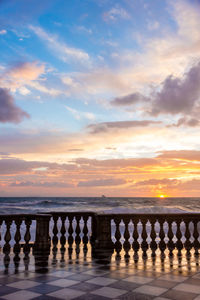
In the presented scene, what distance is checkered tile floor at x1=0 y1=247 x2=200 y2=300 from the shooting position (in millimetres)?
4191

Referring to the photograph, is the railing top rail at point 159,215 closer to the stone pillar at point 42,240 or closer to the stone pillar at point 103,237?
the stone pillar at point 103,237

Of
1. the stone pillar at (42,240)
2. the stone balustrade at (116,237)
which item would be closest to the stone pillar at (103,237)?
the stone balustrade at (116,237)

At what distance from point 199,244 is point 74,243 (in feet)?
12.9

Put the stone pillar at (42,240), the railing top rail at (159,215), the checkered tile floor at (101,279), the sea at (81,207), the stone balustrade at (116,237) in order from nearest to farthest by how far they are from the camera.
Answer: the checkered tile floor at (101,279) < the stone pillar at (42,240) < the stone balustrade at (116,237) < the railing top rail at (159,215) < the sea at (81,207)

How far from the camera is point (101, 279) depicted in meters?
5.04

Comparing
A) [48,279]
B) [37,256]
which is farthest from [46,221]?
[48,279]

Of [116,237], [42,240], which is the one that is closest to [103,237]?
[116,237]

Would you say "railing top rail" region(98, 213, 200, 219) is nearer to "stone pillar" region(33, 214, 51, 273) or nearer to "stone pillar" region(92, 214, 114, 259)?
"stone pillar" region(92, 214, 114, 259)

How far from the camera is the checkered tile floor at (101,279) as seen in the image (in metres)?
4.19

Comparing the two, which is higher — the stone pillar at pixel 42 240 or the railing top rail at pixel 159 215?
the railing top rail at pixel 159 215

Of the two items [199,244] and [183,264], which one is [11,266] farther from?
[199,244]

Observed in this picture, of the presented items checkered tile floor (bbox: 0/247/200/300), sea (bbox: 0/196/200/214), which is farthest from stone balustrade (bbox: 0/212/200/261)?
sea (bbox: 0/196/200/214)

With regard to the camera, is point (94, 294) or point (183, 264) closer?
point (94, 294)

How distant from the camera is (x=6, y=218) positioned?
7895mm
